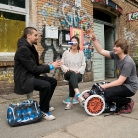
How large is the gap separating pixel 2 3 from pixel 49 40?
70.8 inches

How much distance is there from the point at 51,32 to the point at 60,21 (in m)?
0.69

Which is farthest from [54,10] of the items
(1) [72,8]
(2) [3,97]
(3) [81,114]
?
(3) [81,114]

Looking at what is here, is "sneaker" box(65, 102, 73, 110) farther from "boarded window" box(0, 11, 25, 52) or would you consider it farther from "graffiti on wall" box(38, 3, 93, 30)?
"graffiti on wall" box(38, 3, 93, 30)

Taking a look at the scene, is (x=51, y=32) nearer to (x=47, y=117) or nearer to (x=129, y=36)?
(x=47, y=117)

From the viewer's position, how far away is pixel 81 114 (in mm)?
3766

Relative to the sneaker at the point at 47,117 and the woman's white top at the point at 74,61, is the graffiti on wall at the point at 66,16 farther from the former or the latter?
the sneaker at the point at 47,117

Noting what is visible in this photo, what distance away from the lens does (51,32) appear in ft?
21.0

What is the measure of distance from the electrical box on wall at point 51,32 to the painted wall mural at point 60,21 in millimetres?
Answer: 121

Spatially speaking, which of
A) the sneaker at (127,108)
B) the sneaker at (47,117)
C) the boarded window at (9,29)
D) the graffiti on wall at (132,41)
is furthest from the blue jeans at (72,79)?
the graffiti on wall at (132,41)

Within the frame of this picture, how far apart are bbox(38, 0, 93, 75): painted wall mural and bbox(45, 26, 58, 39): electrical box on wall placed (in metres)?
0.12

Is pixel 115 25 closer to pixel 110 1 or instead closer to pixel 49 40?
pixel 110 1

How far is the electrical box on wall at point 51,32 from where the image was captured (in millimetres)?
6246

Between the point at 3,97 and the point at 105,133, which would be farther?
the point at 3,97

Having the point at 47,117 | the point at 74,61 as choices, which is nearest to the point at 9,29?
the point at 74,61
